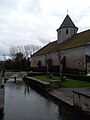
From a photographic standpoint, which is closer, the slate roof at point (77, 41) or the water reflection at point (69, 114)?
the water reflection at point (69, 114)

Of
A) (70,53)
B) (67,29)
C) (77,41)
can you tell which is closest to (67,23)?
(67,29)

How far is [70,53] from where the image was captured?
119 ft

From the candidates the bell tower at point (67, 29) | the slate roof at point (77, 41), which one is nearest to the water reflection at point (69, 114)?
the slate roof at point (77, 41)

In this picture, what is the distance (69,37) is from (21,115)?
34865 millimetres

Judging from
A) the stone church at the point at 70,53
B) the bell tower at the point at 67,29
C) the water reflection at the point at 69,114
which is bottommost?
the water reflection at the point at 69,114

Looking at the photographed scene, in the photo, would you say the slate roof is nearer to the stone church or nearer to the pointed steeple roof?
the stone church

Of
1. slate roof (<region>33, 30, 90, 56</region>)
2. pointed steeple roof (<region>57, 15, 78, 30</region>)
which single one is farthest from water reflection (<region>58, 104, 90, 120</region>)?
pointed steeple roof (<region>57, 15, 78, 30</region>)

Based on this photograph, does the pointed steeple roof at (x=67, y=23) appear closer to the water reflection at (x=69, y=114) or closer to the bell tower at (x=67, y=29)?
the bell tower at (x=67, y=29)

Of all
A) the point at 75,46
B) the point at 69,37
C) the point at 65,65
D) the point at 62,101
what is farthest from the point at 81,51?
the point at 62,101

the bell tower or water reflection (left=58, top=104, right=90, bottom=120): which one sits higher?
the bell tower

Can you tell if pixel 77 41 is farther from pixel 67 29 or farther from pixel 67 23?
pixel 67 23

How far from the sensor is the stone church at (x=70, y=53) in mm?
Answer: 31450

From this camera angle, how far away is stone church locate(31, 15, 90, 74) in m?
31.5

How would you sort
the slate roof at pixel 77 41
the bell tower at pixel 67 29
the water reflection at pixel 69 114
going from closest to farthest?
the water reflection at pixel 69 114, the slate roof at pixel 77 41, the bell tower at pixel 67 29
